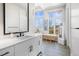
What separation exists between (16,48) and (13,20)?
75 centimetres

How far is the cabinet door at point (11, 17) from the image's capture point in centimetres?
182

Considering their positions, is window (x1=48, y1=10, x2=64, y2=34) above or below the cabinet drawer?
above

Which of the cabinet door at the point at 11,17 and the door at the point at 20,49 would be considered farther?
the cabinet door at the point at 11,17

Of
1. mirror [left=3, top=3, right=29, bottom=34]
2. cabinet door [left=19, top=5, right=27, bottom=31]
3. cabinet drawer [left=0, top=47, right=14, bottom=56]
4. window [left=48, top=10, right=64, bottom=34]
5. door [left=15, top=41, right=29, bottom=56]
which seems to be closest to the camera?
cabinet drawer [left=0, top=47, right=14, bottom=56]

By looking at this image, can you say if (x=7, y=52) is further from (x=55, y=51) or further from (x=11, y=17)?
(x=55, y=51)

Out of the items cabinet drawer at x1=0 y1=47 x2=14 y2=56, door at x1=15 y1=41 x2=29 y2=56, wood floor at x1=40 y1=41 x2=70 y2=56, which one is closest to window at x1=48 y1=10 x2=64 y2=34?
wood floor at x1=40 y1=41 x2=70 y2=56

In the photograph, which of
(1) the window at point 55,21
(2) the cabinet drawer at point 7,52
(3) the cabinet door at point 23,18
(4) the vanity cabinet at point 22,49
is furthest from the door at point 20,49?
(1) the window at point 55,21

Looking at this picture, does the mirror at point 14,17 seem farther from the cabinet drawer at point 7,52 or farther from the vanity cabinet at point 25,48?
the cabinet drawer at point 7,52

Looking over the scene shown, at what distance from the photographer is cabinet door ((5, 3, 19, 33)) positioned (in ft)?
5.98

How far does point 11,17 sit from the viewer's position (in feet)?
6.36

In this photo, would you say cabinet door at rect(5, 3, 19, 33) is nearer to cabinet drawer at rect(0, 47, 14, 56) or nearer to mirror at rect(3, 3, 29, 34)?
mirror at rect(3, 3, 29, 34)

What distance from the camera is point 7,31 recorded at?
185cm

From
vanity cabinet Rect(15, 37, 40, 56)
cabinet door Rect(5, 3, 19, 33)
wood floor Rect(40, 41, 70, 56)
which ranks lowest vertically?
wood floor Rect(40, 41, 70, 56)

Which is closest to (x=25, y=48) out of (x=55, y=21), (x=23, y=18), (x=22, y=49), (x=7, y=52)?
(x=22, y=49)
